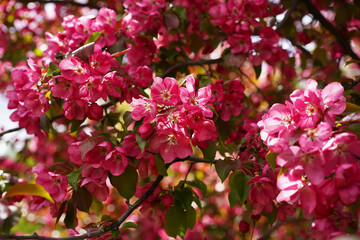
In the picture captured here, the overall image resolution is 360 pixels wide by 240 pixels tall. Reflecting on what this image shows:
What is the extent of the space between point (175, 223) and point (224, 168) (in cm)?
35

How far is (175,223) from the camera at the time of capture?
152 centimetres

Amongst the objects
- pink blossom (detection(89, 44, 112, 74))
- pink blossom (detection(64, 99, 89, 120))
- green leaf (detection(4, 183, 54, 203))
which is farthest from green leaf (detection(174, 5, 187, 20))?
green leaf (detection(4, 183, 54, 203))

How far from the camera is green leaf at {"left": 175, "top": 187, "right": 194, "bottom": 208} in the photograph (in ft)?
5.05

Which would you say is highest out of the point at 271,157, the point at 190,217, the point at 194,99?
the point at 194,99

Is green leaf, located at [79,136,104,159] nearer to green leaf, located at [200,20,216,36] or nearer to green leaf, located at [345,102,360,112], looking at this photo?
green leaf, located at [345,102,360,112]

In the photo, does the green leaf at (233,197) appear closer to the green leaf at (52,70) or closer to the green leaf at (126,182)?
the green leaf at (126,182)

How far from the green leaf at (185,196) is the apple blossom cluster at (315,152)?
50cm

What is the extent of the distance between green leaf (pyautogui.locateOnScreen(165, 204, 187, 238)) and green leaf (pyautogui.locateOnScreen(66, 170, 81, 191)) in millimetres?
414

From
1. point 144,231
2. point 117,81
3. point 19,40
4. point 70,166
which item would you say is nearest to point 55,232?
point 144,231

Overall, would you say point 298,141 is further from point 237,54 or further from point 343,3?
point 343,3

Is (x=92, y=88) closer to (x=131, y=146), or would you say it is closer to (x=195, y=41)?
(x=131, y=146)

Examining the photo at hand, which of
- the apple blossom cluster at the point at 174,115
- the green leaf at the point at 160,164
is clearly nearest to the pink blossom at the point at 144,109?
the apple blossom cluster at the point at 174,115

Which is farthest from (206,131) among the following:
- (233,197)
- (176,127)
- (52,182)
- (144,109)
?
(52,182)

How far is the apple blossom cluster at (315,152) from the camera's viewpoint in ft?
3.12
